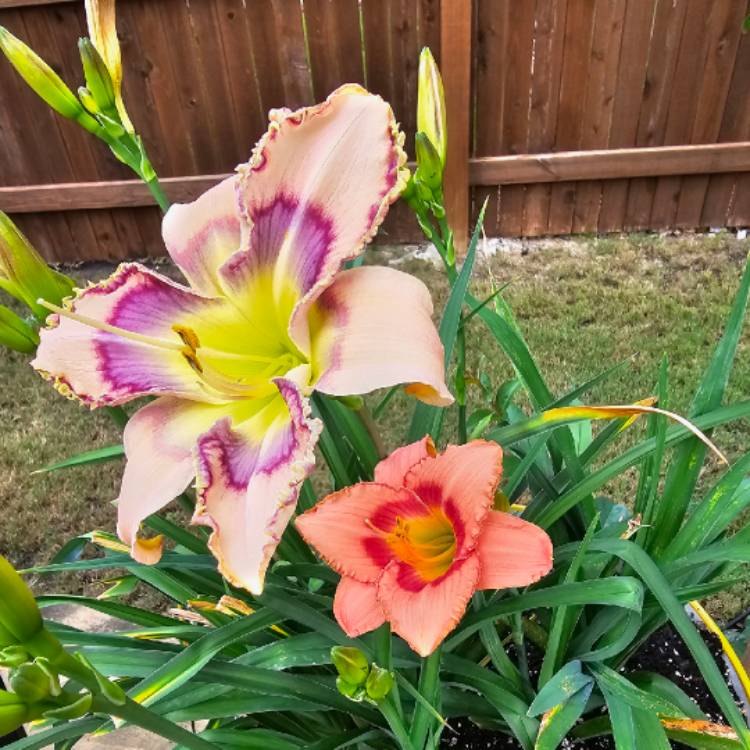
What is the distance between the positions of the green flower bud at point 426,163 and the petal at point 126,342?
0.69ft

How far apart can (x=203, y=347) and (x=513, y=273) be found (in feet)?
7.44

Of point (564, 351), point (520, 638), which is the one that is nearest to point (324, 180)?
point (520, 638)

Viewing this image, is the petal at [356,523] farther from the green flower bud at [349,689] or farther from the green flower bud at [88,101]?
the green flower bud at [88,101]

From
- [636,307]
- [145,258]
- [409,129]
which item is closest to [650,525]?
[636,307]

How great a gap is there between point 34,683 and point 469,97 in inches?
101

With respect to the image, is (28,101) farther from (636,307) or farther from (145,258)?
(636,307)

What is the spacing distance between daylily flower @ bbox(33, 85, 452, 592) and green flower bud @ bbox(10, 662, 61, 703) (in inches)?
4.5

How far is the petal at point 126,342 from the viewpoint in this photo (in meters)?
0.58

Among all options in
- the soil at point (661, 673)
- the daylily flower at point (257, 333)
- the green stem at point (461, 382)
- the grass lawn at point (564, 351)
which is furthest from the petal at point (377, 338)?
the grass lawn at point (564, 351)

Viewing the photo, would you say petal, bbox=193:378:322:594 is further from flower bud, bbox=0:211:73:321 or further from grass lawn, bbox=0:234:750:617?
grass lawn, bbox=0:234:750:617

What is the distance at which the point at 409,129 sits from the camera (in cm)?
283

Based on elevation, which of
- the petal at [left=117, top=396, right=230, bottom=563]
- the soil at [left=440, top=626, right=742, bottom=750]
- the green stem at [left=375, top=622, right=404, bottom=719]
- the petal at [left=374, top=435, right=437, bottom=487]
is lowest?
the soil at [left=440, top=626, right=742, bottom=750]

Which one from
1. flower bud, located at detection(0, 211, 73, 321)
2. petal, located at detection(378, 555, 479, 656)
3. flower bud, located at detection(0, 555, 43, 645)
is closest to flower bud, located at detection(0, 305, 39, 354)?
flower bud, located at detection(0, 211, 73, 321)

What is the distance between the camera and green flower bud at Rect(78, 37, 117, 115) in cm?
65
